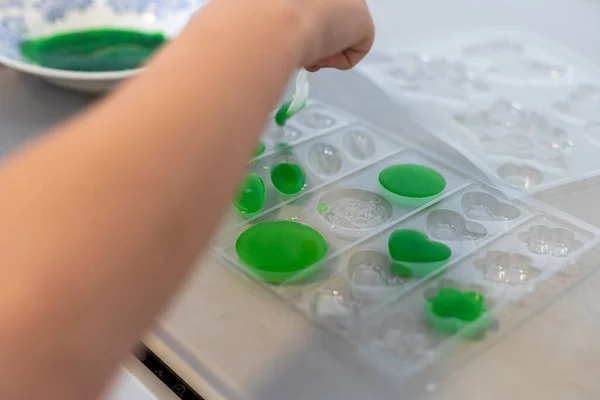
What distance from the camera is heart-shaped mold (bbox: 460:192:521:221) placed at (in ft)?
1.47

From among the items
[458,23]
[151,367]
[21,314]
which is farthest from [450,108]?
[21,314]

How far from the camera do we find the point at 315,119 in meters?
0.55

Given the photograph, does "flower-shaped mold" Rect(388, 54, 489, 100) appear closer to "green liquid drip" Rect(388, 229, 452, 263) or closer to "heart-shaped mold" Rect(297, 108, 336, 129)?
"heart-shaped mold" Rect(297, 108, 336, 129)

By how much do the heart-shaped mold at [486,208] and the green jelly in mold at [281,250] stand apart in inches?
4.7

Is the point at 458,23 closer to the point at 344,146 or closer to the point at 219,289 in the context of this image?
the point at 344,146

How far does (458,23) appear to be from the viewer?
78 cm

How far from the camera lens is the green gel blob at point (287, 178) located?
458mm

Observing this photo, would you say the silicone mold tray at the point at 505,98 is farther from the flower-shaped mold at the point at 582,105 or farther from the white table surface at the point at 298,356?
the white table surface at the point at 298,356

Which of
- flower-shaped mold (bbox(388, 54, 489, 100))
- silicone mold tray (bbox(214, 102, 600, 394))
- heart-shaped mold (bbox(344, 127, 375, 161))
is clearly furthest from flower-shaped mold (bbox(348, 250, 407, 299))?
flower-shaped mold (bbox(388, 54, 489, 100))

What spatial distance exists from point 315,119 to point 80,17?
0.26 meters

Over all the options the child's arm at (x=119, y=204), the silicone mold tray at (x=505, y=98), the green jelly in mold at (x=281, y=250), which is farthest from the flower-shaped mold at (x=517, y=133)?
the child's arm at (x=119, y=204)

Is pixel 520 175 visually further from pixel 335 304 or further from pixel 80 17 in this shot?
pixel 80 17

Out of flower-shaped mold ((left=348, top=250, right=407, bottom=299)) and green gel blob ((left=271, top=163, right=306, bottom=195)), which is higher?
green gel blob ((left=271, top=163, right=306, bottom=195))

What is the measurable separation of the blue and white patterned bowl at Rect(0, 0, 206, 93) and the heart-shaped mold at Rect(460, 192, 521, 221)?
0.97 feet
